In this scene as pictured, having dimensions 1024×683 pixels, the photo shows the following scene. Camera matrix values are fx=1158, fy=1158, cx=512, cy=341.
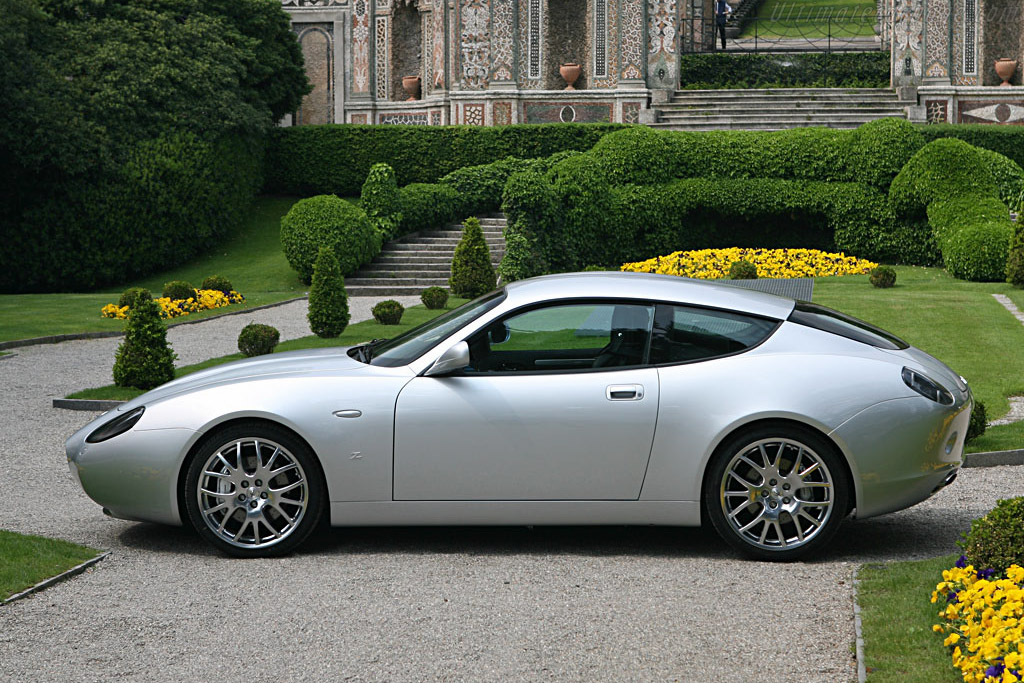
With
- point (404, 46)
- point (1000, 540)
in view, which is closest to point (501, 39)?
point (404, 46)

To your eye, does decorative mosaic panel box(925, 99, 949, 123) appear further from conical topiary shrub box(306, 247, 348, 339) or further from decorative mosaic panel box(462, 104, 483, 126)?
conical topiary shrub box(306, 247, 348, 339)

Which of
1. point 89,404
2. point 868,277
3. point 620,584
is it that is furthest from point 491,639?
point 868,277

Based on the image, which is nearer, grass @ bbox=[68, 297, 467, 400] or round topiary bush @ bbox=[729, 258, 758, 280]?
grass @ bbox=[68, 297, 467, 400]

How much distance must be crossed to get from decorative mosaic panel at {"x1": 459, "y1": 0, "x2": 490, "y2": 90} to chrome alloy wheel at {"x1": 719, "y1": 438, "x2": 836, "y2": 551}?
31121mm

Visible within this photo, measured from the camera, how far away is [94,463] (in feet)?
19.9

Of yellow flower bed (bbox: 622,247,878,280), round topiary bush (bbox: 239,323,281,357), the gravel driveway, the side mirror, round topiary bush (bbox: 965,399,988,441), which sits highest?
yellow flower bed (bbox: 622,247,878,280)

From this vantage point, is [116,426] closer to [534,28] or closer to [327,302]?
[327,302]

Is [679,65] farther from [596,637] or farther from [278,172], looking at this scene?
[596,637]

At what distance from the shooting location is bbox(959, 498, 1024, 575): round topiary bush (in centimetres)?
460

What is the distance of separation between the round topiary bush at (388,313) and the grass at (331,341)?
0.39 feet

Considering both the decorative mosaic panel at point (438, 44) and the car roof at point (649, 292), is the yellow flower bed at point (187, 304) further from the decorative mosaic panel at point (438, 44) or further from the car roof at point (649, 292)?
Answer: the decorative mosaic panel at point (438, 44)

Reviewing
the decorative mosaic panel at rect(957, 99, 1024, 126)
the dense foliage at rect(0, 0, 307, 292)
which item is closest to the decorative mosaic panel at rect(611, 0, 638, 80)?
the decorative mosaic panel at rect(957, 99, 1024, 126)

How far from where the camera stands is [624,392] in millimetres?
5832

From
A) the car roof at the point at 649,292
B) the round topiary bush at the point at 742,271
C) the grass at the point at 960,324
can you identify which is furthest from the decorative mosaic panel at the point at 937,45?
the car roof at the point at 649,292
